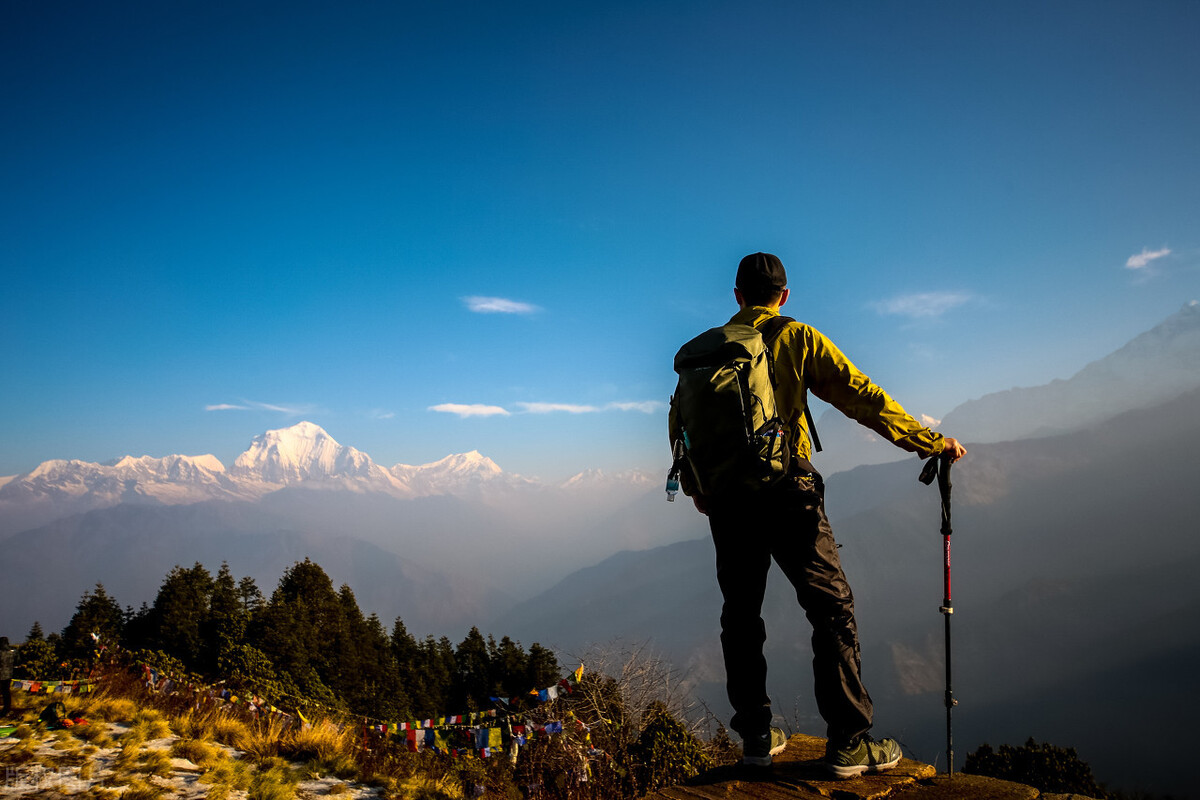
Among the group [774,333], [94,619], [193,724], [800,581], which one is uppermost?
[774,333]

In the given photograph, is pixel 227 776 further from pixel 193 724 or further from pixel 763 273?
pixel 763 273

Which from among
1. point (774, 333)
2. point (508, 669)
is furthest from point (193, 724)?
point (508, 669)

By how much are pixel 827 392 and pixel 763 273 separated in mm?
780

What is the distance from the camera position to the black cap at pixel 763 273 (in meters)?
3.75

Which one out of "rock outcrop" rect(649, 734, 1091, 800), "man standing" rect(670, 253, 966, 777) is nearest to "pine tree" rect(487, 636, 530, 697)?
"rock outcrop" rect(649, 734, 1091, 800)

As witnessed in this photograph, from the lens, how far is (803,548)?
3.34 metres

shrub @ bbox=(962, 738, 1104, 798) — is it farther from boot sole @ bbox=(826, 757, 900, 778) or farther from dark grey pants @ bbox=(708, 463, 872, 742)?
dark grey pants @ bbox=(708, 463, 872, 742)

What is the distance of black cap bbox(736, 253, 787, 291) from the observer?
3.75 m

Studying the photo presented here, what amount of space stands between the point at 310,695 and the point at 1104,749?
15218cm

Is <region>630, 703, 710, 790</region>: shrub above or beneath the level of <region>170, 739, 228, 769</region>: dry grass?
beneath

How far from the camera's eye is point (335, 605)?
38000 millimetres

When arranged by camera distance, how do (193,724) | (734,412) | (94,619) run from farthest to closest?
1. (94,619)
2. (193,724)
3. (734,412)

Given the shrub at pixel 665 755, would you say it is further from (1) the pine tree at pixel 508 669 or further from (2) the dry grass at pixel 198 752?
(1) the pine tree at pixel 508 669

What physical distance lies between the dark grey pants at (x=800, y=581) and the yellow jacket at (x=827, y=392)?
1.07ft
